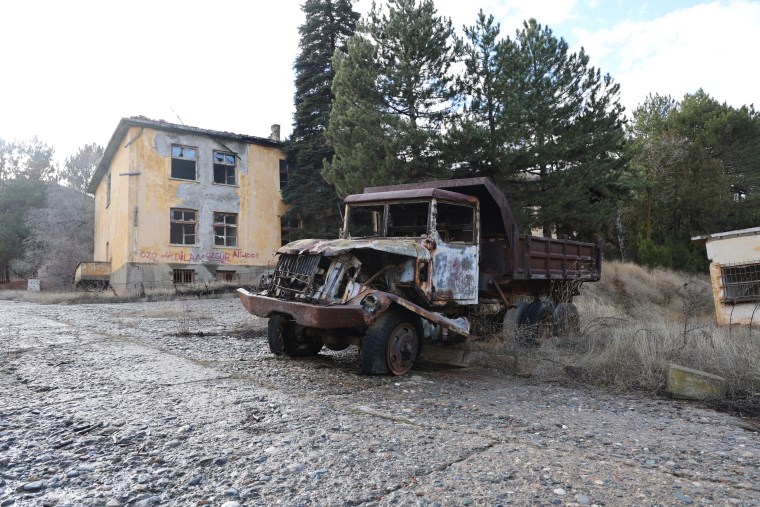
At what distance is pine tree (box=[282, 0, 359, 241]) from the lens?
24547 millimetres

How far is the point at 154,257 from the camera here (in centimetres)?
2278

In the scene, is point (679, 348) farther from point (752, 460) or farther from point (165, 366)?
point (165, 366)

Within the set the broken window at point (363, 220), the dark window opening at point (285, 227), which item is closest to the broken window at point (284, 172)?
the dark window opening at point (285, 227)

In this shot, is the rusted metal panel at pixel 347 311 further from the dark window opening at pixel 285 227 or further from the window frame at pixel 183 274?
the dark window opening at pixel 285 227

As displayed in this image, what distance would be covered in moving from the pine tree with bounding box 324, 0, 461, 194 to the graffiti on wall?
326 inches

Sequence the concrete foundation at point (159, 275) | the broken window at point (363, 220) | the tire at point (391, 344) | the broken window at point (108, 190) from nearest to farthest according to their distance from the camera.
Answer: the tire at point (391, 344)
the broken window at point (363, 220)
the concrete foundation at point (159, 275)
the broken window at point (108, 190)

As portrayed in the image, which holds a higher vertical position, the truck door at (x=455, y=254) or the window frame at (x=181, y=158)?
the window frame at (x=181, y=158)

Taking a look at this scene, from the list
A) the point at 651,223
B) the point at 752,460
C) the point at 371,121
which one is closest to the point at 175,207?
the point at 371,121

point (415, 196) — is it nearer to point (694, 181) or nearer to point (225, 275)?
point (225, 275)

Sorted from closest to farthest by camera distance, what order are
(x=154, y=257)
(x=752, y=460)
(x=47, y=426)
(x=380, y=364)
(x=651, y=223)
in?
(x=752, y=460) → (x=47, y=426) → (x=380, y=364) → (x=154, y=257) → (x=651, y=223)

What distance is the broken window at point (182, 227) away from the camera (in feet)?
77.1

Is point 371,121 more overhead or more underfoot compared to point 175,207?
more overhead

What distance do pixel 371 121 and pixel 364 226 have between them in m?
10.5

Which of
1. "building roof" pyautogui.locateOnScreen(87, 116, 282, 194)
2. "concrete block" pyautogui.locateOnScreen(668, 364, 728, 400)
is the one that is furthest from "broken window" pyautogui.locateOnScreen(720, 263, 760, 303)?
"building roof" pyautogui.locateOnScreen(87, 116, 282, 194)
